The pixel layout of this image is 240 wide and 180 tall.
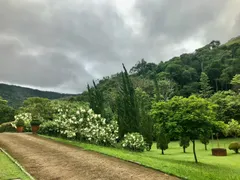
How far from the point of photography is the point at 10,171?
627 centimetres

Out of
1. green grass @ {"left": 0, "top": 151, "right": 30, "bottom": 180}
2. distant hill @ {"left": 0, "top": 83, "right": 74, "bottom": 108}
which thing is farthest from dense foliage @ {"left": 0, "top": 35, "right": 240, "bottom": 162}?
distant hill @ {"left": 0, "top": 83, "right": 74, "bottom": 108}

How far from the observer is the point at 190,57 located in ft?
238

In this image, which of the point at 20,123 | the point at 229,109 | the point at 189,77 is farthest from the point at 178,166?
the point at 189,77

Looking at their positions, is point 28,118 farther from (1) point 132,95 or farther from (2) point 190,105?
(2) point 190,105

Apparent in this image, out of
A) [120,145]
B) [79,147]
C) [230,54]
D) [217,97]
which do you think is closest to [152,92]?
[217,97]

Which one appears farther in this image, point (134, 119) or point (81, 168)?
point (134, 119)

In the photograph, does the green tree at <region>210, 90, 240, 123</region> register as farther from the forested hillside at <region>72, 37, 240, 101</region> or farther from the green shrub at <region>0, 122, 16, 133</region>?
the green shrub at <region>0, 122, 16, 133</region>

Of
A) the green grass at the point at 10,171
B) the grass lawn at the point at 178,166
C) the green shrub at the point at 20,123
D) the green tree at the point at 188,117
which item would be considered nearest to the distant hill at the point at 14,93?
the green shrub at the point at 20,123

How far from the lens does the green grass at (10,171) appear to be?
18.9 ft

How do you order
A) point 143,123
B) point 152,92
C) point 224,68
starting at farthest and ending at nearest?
1. point 224,68
2. point 152,92
3. point 143,123

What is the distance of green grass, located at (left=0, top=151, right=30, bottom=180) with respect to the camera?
18.9 ft

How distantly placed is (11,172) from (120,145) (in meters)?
8.33

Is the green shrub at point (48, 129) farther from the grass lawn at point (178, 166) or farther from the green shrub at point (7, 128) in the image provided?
the green shrub at point (7, 128)

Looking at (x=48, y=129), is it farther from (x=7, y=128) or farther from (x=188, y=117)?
(x=188, y=117)
